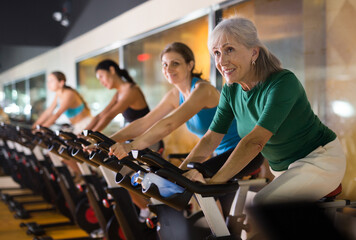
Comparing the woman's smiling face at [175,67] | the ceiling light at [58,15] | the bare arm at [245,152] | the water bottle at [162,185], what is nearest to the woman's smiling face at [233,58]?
the bare arm at [245,152]

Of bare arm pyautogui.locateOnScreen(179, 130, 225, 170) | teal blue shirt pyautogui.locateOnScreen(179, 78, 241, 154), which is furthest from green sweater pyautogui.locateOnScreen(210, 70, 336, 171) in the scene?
teal blue shirt pyautogui.locateOnScreen(179, 78, 241, 154)

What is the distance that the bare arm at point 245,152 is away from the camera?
151cm

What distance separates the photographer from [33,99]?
36.4 feet

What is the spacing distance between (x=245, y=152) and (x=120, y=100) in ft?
7.01

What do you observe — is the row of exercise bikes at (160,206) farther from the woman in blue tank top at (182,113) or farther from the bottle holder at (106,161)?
the woman in blue tank top at (182,113)

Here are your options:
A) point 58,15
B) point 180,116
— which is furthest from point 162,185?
point 58,15

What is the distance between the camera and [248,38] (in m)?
1.64

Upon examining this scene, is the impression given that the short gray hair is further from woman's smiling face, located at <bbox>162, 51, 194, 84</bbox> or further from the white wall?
the white wall

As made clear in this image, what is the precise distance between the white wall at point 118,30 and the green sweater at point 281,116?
1860 mm

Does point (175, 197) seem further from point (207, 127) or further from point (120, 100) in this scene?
point (120, 100)

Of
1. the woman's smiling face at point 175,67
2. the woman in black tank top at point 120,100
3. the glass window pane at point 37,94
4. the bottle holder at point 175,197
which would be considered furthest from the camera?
the glass window pane at point 37,94

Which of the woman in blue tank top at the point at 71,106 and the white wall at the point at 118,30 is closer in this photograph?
the white wall at the point at 118,30

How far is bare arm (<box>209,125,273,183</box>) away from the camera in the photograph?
59.6 inches

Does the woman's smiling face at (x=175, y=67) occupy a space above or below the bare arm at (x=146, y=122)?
above
